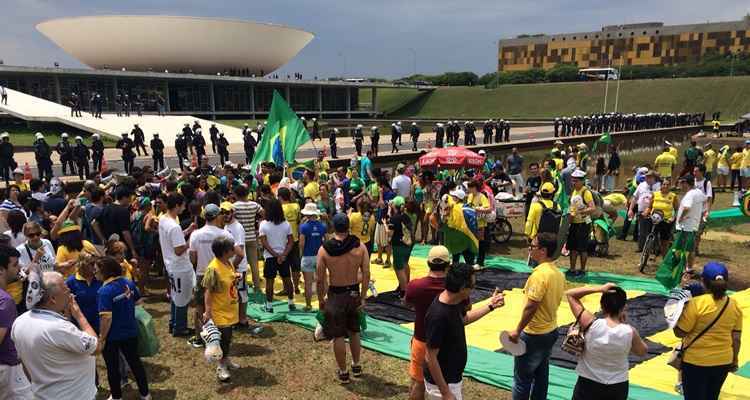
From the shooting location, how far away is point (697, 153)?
17.3 m

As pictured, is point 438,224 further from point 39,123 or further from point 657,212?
point 39,123

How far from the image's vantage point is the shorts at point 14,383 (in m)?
3.60

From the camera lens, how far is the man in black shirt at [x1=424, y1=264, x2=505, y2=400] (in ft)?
12.0

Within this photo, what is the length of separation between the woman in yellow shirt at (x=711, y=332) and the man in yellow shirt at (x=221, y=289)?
392 centimetres

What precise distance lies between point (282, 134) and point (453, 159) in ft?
14.1

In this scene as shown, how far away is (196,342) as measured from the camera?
253 inches

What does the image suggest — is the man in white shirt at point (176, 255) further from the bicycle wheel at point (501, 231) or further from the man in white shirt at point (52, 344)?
the bicycle wheel at point (501, 231)

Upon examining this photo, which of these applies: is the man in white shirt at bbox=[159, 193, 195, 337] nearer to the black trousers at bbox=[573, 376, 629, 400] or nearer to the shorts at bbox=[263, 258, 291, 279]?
the shorts at bbox=[263, 258, 291, 279]

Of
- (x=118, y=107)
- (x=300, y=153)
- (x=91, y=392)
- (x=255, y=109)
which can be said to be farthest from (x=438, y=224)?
(x=255, y=109)

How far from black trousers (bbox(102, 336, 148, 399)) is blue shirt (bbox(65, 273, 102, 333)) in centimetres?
35

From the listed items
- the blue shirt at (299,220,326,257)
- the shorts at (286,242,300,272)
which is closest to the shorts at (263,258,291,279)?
the shorts at (286,242,300,272)

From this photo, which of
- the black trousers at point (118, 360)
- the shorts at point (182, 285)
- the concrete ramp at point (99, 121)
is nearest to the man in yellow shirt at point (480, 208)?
the shorts at point (182, 285)

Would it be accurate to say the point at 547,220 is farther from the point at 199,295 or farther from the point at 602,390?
the point at 199,295

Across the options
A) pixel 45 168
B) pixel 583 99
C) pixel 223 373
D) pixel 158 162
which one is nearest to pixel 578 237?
pixel 223 373
